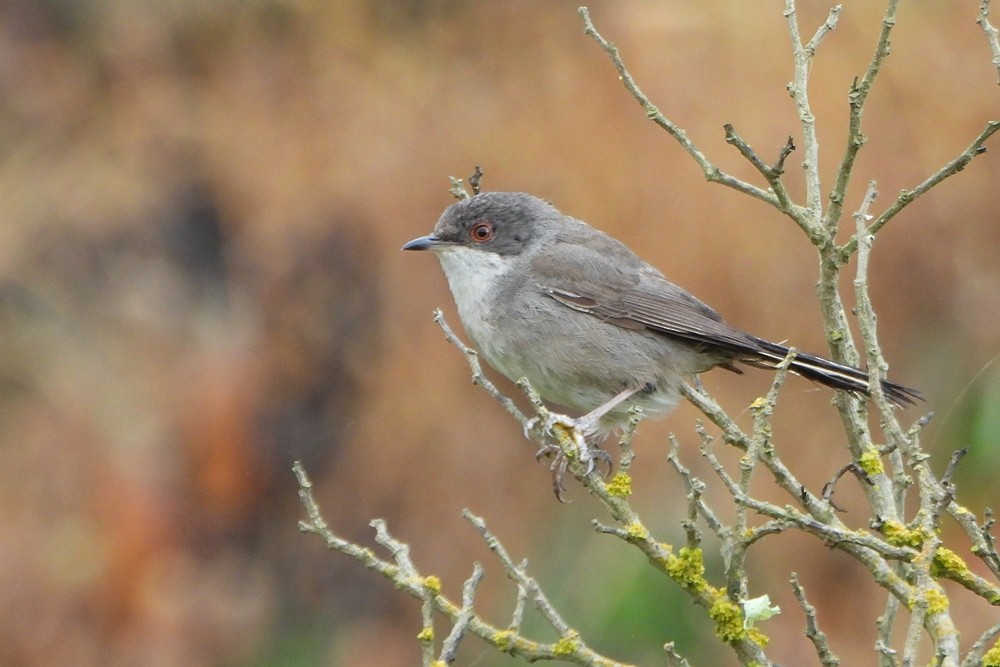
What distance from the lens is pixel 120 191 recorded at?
1062cm

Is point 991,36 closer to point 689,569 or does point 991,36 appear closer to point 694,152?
point 694,152

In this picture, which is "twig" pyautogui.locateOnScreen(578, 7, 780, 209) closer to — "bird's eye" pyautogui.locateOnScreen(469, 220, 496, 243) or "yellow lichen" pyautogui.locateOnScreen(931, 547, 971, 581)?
"yellow lichen" pyautogui.locateOnScreen(931, 547, 971, 581)

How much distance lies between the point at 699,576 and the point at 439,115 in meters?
7.69

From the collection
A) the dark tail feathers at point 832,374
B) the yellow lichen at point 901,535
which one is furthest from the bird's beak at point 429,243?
the yellow lichen at point 901,535

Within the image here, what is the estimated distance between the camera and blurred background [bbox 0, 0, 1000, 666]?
29.4ft

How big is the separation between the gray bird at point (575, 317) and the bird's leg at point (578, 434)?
0.04ft

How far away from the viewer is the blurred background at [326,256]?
8953 mm

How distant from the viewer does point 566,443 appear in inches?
138

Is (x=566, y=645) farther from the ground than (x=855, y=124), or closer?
closer

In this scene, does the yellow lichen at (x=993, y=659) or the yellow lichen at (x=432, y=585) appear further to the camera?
the yellow lichen at (x=432, y=585)

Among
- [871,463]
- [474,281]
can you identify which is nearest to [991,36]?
[871,463]

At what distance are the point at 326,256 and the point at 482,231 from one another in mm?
5162

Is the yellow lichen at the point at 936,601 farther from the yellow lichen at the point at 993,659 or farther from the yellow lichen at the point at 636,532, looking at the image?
the yellow lichen at the point at 636,532

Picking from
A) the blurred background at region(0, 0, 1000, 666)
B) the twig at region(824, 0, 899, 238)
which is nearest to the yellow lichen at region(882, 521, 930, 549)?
the twig at region(824, 0, 899, 238)
